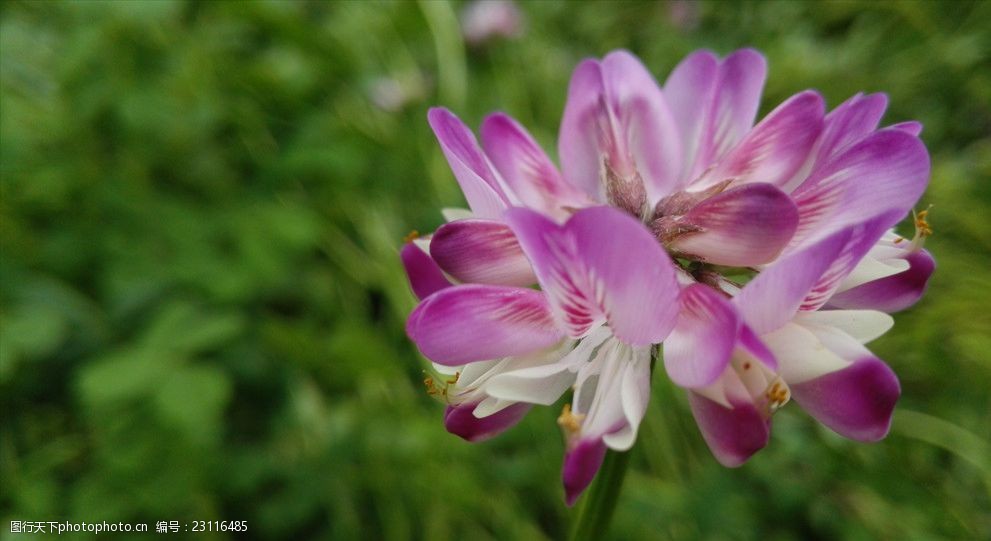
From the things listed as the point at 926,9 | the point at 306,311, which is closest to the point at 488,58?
the point at 306,311

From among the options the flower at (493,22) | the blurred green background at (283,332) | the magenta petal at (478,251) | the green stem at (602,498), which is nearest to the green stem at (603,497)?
the green stem at (602,498)

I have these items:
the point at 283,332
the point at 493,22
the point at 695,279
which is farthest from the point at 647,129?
the point at 493,22

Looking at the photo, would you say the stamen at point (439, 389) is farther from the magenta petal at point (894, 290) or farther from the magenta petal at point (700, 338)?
the magenta petal at point (894, 290)

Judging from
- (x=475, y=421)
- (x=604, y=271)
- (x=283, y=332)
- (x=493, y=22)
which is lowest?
(x=283, y=332)

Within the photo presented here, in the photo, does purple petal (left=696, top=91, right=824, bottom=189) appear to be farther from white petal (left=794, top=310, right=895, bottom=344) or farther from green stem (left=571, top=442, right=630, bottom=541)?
green stem (left=571, top=442, right=630, bottom=541)

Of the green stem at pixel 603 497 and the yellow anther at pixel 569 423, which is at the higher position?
the yellow anther at pixel 569 423

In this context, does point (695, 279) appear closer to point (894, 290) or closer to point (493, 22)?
point (894, 290)
